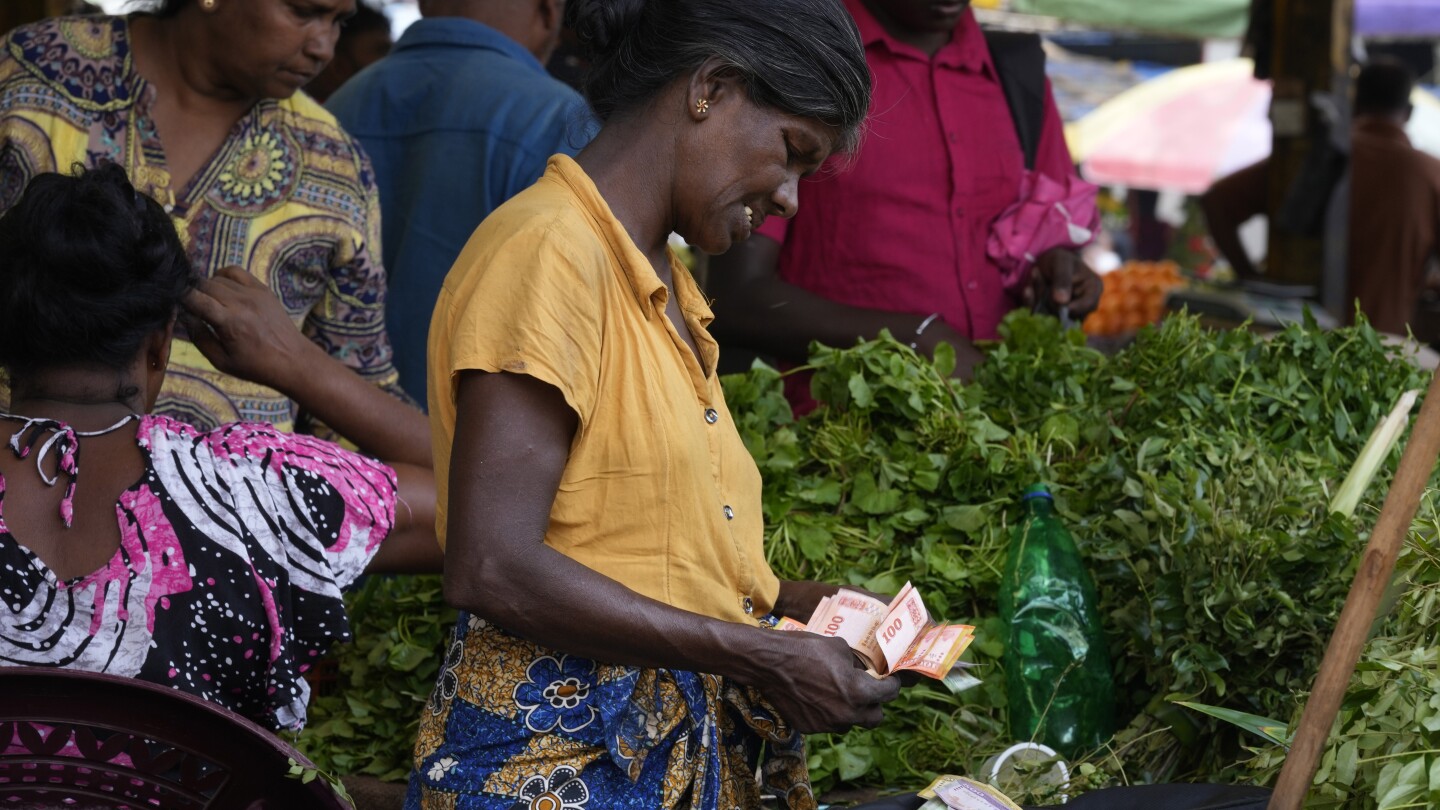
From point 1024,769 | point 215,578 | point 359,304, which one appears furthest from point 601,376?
point 359,304

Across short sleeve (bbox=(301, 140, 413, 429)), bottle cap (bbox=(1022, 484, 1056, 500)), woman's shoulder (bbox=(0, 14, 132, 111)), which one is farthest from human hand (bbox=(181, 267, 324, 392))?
bottle cap (bbox=(1022, 484, 1056, 500))

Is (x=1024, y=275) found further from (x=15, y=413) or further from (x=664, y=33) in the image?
(x=15, y=413)

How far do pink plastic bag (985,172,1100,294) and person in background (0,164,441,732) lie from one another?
184 cm

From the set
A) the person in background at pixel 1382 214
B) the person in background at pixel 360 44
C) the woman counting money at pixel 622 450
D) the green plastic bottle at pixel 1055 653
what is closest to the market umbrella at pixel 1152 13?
the person in background at pixel 1382 214

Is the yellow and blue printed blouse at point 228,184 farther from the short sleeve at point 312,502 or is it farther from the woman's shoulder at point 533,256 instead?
the woman's shoulder at point 533,256

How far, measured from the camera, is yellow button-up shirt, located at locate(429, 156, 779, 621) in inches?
61.4

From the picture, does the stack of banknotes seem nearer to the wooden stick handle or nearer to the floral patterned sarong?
the floral patterned sarong

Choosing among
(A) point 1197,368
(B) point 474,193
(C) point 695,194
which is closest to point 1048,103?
(A) point 1197,368

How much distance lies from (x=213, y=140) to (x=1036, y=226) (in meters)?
1.83

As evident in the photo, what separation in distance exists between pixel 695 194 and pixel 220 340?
0.91 m

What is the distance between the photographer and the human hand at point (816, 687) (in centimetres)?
166

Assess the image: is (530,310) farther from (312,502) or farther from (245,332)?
(245,332)

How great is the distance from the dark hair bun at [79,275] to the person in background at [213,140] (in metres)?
0.60

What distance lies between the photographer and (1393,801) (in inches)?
61.6
